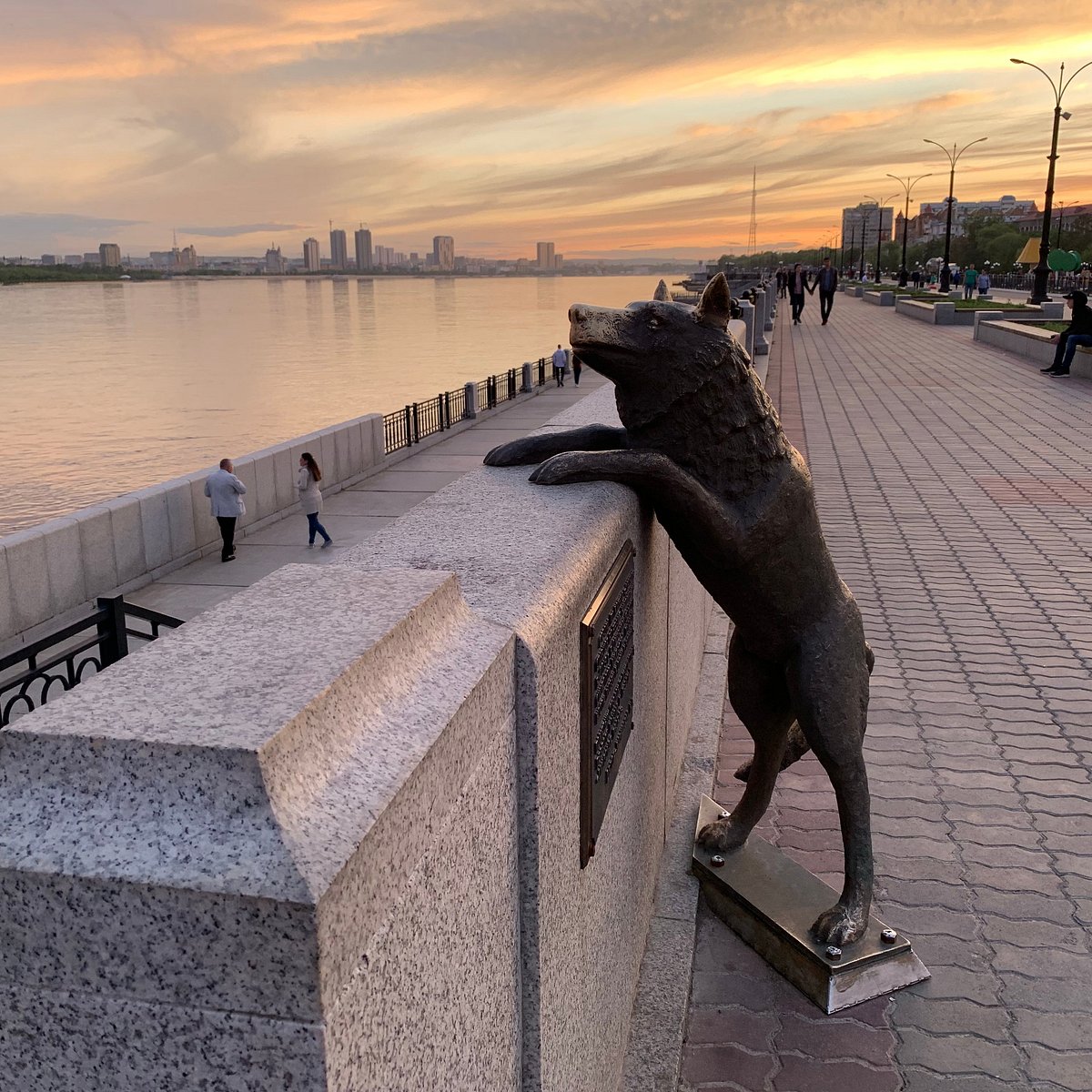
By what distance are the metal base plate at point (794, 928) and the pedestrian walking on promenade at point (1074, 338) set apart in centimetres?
1800

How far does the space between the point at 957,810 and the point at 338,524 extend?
40.2 ft

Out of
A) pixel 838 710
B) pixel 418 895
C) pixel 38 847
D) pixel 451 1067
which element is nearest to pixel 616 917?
pixel 838 710

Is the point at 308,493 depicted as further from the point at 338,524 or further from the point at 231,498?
the point at 338,524

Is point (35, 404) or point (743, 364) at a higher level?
point (743, 364)

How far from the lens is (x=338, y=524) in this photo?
1570 cm

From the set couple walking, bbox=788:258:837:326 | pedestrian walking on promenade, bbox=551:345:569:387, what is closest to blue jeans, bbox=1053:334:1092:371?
couple walking, bbox=788:258:837:326

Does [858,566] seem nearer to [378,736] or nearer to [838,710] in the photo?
[838,710]

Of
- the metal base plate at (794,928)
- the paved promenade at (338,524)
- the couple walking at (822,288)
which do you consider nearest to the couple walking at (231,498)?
the paved promenade at (338,524)

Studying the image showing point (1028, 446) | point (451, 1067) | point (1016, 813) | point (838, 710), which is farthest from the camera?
point (1028, 446)

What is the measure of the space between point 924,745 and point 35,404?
1895 inches

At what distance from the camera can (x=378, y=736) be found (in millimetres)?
1297

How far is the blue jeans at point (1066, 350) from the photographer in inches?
755

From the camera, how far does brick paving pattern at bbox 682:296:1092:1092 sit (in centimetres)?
319

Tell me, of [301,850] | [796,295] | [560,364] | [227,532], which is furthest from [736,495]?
[796,295]
